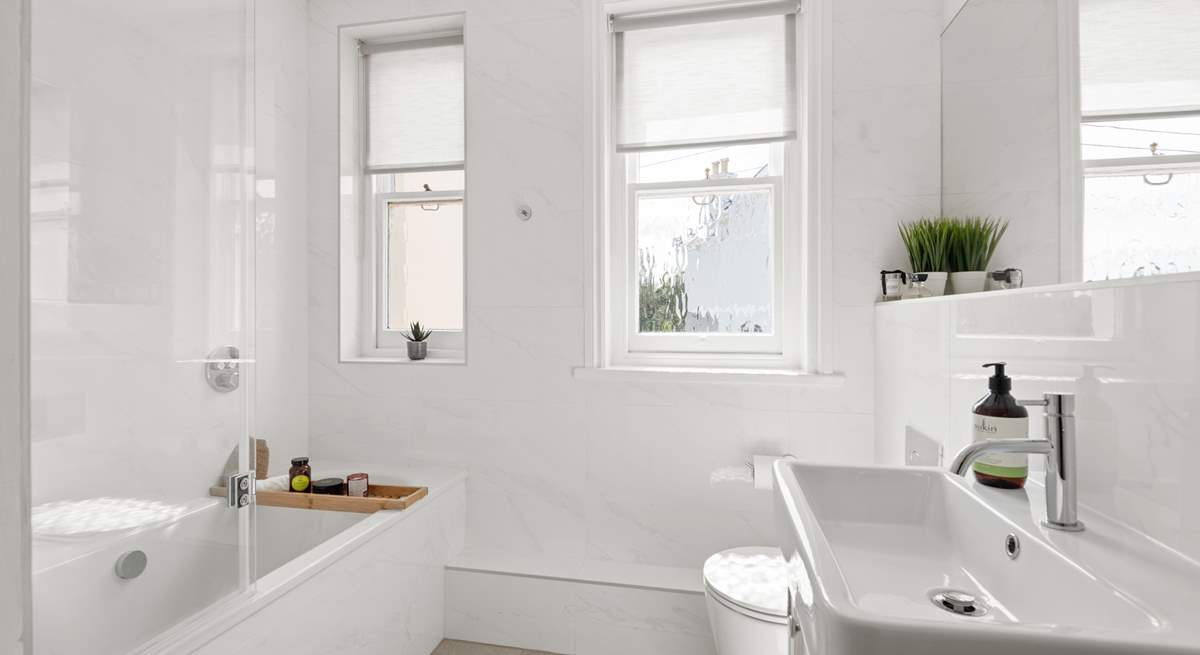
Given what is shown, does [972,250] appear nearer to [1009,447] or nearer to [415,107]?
[1009,447]

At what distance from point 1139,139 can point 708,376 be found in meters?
1.30

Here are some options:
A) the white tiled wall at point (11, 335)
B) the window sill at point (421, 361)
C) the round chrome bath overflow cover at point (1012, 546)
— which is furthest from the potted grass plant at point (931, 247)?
the white tiled wall at point (11, 335)

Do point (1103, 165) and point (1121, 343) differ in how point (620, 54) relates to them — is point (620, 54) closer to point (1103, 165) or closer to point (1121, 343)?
point (1103, 165)

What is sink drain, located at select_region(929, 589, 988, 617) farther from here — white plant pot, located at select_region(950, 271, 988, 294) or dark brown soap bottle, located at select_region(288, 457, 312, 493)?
dark brown soap bottle, located at select_region(288, 457, 312, 493)

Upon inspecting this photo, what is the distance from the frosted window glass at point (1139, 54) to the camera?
28.8 inches

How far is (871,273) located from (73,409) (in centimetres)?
200

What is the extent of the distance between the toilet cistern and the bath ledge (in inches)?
49.4

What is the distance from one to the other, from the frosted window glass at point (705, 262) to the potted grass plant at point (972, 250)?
0.64m

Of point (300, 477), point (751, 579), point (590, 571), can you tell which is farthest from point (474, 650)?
point (751, 579)

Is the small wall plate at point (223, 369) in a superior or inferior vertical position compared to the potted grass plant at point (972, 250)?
inferior

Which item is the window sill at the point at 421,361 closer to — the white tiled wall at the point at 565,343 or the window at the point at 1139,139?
the white tiled wall at the point at 565,343

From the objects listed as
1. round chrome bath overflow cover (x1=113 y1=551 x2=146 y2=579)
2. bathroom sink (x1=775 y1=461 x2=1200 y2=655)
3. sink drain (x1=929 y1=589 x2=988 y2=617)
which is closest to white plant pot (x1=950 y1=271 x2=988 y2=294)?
bathroom sink (x1=775 y1=461 x2=1200 y2=655)

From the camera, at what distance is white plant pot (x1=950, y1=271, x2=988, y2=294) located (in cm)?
140

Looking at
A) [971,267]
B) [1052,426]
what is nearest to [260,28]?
[971,267]
